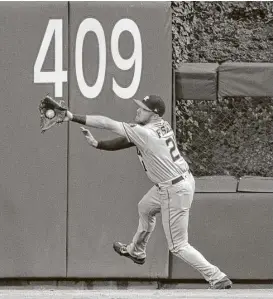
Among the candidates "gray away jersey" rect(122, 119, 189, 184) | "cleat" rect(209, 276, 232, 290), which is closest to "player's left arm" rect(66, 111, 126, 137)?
"gray away jersey" rect(122, 119, 189, 184)

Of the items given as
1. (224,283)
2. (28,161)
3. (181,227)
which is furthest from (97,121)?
(224,283)

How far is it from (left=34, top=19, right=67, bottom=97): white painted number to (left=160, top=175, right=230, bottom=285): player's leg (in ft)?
5.20

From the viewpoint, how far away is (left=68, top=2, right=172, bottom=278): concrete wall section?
10.9 m

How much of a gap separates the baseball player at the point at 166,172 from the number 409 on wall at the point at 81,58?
42 cm

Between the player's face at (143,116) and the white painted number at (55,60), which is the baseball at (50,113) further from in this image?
the player's face at (143,116)

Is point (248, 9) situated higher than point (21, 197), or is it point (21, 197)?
point (248, 9)

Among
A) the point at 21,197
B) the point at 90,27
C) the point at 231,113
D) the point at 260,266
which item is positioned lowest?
the point at 260,266

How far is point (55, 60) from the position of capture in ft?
35.7

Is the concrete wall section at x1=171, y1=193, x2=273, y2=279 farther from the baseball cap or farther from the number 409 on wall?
the number 409 on wall

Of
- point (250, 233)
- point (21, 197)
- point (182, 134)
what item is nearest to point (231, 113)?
point (182, 134)

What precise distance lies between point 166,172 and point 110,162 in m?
0.83

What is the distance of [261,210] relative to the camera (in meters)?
11.2

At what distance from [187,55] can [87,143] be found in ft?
4.87

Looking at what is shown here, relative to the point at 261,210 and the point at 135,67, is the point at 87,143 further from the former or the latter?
the point at 261,210
